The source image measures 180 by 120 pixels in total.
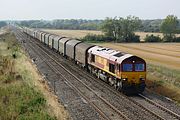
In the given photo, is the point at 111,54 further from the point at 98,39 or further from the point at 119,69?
the point at 98,39

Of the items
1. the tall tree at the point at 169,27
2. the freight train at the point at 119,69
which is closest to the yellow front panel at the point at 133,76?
the freight train at the point at 119,69

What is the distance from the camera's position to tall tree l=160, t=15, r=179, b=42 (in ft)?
397

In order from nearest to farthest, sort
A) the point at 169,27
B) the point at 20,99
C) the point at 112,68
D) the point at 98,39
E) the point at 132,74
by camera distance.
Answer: the point at 20,99 → the point at 132,74 → the point at 112,68 → the point at 98,39 → the point at 169,27

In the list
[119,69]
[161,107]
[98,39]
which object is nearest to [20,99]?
[119,69]

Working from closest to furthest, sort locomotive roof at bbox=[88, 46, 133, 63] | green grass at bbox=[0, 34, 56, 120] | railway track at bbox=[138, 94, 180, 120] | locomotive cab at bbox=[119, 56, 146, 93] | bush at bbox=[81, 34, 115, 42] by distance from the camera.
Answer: green grass at bbox=[0, 34, 56, 120]
railway track at bbox=[138, 94, 180, 120]
locomotive cab at bbox=[119, 56, 146, 93]
locomotive roof at bbox=[88, 46, 133, 63]
bush at bbox=[81, 34, 115, 42]

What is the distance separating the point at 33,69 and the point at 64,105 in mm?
17027

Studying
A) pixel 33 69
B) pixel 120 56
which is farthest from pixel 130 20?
pixel 120 56

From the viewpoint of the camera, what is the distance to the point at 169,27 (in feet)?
411

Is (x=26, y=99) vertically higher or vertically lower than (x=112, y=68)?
lower

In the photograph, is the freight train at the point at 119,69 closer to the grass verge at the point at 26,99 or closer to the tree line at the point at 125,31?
the grass verge at the point at 26,99

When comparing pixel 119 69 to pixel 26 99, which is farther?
pixel 119 69

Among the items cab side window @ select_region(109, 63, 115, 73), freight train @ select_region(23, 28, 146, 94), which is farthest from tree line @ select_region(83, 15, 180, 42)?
cab side window @ select_region(109, 63, 115, 73)

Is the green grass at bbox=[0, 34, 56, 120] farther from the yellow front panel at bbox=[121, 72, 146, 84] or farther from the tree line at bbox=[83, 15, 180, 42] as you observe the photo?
the tree line at bbox=[83, 15, 180, 42]

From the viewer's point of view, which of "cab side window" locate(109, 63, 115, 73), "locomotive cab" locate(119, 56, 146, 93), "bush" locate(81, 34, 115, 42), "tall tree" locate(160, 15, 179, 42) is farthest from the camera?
"tall tree" locate(160, 15, 179, 42)
